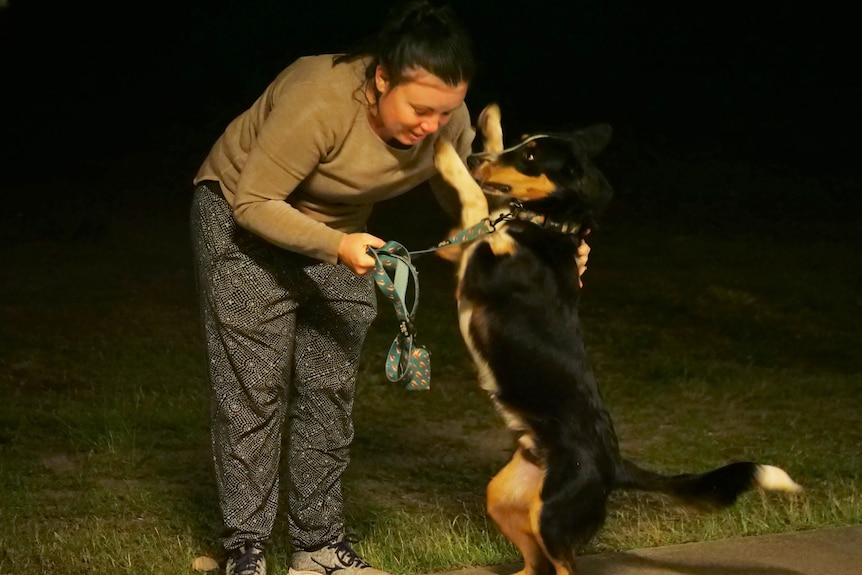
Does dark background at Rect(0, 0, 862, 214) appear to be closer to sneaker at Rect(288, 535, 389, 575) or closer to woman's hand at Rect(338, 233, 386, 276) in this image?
sneaker at Rect(288, 535, 389, 575)

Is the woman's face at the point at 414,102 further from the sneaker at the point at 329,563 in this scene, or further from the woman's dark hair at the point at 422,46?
the sneaker at the point at 329,563

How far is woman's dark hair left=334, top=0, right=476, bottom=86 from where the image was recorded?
2.97 metres

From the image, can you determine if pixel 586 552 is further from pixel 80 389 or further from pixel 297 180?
pixel 80 389

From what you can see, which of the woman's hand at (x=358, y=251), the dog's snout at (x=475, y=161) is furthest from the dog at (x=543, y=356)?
the woman's hand at (x=358, y=251)

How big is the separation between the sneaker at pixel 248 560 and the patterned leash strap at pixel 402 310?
2.14 feet

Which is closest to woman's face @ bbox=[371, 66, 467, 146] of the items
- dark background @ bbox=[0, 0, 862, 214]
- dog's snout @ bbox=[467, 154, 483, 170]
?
dog's snout @ bbox=[467, 154, 483, 170]

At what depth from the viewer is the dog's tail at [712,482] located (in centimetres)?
329

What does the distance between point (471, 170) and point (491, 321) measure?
1.45ft

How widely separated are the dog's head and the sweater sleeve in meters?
0.58

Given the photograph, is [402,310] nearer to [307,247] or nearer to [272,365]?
[307,247]

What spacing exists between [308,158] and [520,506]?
1109 mm

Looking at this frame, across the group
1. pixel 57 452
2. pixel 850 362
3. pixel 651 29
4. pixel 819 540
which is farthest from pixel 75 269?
pixel 651 29

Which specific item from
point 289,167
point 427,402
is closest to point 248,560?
point 289,167

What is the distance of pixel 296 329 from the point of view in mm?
3525
